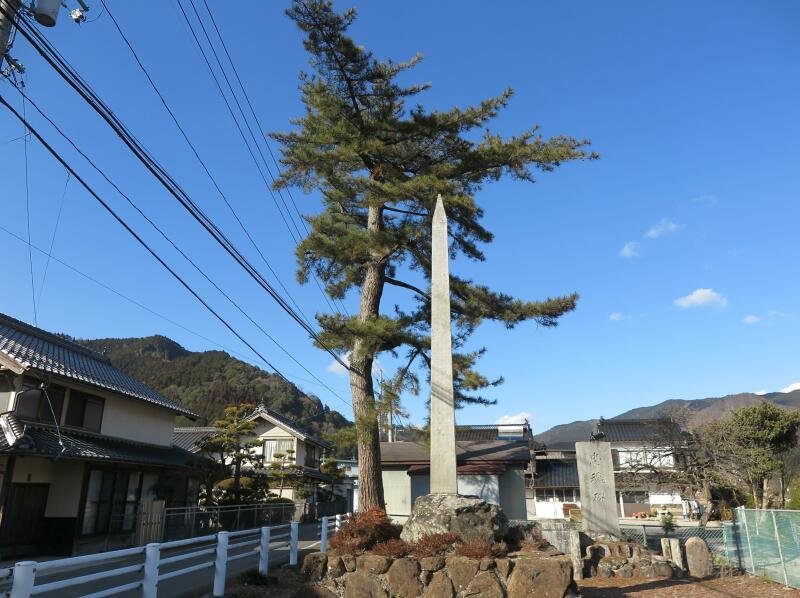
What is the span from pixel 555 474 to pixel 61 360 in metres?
27.4

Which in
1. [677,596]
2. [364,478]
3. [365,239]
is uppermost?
[365,239]

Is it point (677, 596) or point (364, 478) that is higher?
point (364, 478)

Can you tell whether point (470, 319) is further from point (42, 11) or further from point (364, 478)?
point (42, 11)

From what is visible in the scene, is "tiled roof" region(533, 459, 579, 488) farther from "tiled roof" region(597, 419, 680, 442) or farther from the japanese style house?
the japanese style house

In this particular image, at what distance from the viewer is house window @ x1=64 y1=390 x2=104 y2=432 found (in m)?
16.0

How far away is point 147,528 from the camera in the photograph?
655 inches

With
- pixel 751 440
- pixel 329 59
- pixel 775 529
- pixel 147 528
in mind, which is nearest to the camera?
pixel 775 529

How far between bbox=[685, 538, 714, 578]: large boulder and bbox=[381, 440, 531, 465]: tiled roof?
780cm

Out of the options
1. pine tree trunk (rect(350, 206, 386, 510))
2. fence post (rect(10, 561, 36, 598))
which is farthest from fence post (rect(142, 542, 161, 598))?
pine tree trunk (rect(350, 206, 386, 510))

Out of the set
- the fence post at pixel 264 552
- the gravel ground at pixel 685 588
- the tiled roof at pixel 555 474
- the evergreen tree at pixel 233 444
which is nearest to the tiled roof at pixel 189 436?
the evergreen tree at pixel 233 444

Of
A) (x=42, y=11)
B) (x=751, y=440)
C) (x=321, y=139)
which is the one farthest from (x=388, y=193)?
(x=751, y=440)

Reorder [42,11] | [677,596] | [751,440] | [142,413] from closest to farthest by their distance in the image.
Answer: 1. [42,11]
2. [677,596]
3. [142,413]
4. [751,440]

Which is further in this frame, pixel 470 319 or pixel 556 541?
pixel 470 319

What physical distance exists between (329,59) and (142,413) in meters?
14.2
